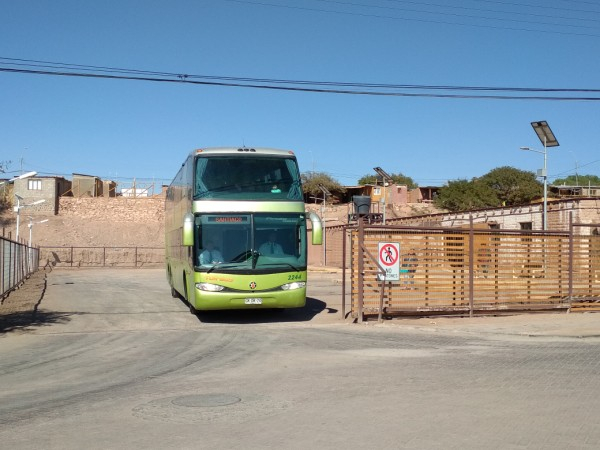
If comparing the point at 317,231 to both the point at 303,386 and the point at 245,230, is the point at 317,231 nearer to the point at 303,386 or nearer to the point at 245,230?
the point at 245,230

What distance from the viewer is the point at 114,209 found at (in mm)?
77875

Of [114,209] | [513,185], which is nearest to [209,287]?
[114,209]

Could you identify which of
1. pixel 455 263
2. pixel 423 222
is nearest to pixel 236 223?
pixel 455 263

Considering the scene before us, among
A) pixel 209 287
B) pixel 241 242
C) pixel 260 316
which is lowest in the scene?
pixel 260 316

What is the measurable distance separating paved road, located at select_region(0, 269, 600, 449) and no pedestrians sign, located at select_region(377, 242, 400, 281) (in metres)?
1.26

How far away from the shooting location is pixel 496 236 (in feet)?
59.8

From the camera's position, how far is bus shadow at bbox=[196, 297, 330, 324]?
18484mm

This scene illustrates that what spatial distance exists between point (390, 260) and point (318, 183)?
249 ft

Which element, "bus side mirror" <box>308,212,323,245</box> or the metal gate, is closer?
"bus side mirror" <box>308,212,323,245</box>

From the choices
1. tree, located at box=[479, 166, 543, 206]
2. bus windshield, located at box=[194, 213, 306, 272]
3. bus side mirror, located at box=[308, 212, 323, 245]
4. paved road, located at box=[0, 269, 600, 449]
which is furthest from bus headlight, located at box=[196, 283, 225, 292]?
tree, located at box=[479, 166, 543, 206]

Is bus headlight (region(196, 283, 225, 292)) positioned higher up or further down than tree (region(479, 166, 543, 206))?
further down

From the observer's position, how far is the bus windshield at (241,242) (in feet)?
54.7

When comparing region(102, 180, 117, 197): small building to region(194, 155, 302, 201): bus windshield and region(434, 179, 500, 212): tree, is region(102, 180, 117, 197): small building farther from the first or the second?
region(194, 155, 302, 201): bus windshield

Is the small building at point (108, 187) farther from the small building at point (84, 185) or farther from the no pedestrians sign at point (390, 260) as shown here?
the no pedestrians sign at point (390, 260)
